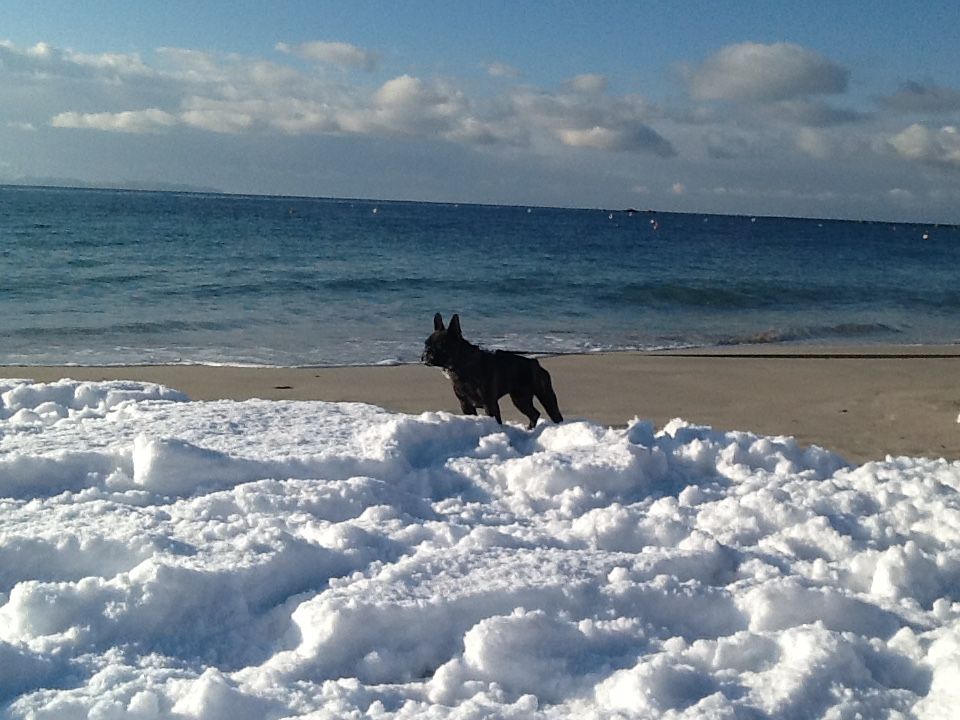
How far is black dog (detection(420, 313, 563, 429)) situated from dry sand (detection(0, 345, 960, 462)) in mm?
2279

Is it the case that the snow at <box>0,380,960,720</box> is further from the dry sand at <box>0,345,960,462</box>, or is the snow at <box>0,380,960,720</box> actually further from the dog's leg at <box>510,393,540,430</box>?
the dry sand at <box>0,345,960,462</box>

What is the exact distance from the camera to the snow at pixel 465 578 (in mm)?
3201

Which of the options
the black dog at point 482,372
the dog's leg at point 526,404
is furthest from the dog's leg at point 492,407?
the dog's leg at point 526,404

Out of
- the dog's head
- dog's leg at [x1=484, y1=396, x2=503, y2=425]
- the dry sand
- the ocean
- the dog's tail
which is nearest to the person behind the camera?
the dog's head

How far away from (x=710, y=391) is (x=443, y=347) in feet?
19.9

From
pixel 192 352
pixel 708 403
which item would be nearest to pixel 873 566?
pixel 708 403

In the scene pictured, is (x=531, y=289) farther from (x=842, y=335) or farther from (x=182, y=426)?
(x=182, y=426)

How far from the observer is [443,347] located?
6309 millimetres

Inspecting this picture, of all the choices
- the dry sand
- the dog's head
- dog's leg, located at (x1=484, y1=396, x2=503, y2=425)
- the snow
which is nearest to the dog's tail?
dog's leg, located at (x1=484, y1=396, x2=503, y2=425)

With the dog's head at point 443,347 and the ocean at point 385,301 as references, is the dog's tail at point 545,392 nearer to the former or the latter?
the dog's head at point 443,347

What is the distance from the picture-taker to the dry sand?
9.23 metres

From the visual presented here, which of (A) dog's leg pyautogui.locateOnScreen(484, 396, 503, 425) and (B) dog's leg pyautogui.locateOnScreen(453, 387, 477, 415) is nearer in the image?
(A) dog's leg pyautogui.locateOnScreen(484, 396, 503, 425)

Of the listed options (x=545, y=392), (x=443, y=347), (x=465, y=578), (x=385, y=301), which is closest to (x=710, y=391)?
(x=545, y=392)

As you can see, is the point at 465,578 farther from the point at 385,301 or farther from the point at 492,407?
the point at 385,301
